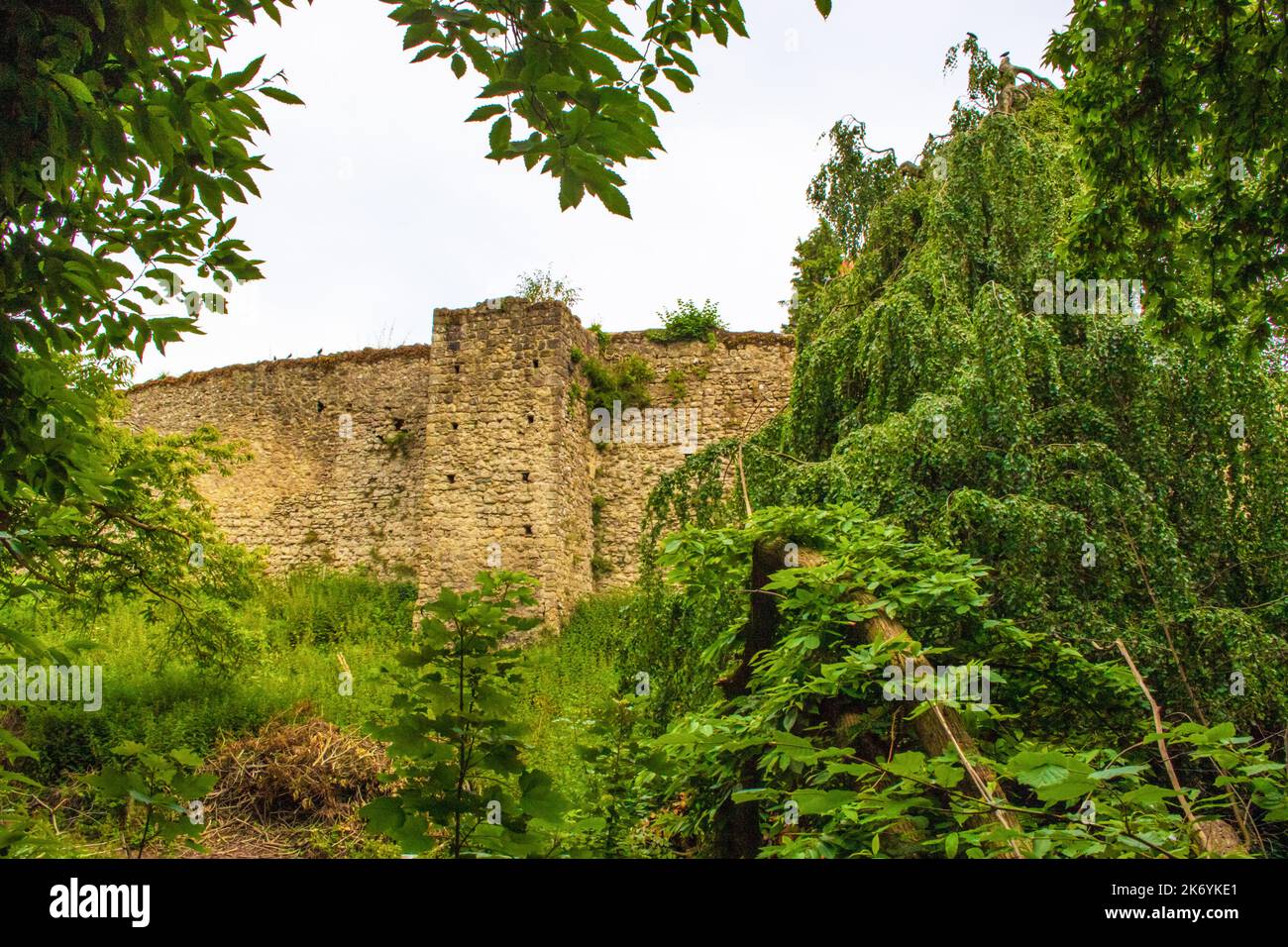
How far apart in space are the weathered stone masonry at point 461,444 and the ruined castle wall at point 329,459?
0.02 meters

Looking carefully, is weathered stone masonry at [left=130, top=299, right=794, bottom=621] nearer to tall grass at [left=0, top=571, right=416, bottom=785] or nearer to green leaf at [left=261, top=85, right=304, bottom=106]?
tall grass at [left=0, top=571, right=416, bottom=785]

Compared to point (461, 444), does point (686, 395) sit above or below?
above

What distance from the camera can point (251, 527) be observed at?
15.1 m

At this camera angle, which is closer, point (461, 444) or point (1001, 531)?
point (1001, 531)

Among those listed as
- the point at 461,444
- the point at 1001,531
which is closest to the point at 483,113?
the point at 1001,531

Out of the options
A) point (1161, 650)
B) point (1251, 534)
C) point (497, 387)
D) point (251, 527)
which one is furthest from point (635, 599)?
point (251, 527)

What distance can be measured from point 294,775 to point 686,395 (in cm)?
811

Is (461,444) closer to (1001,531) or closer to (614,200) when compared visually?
(1001,531)

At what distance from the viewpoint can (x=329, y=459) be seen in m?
15.1

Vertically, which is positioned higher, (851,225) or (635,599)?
(851,225)

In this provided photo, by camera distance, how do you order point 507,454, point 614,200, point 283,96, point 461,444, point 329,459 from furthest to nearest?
1. point 329,459
2. point 461,444
3. point 507,454
4. point 283,96
5. point 614,200
